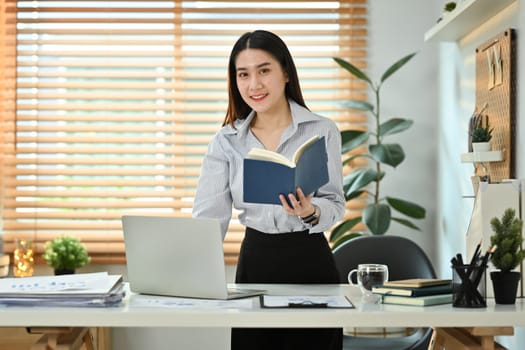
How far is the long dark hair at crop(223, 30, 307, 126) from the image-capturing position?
2482 mm

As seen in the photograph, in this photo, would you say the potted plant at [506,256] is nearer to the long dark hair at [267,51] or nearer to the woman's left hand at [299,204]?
the woman's left hand at [299,204]

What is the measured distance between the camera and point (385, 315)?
1.85m

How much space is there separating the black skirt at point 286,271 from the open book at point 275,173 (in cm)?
35

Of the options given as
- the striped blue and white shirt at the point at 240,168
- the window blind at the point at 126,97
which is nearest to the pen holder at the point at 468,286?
the striped blue and white shirt at the point at 240,168

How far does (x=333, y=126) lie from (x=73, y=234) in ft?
7.50

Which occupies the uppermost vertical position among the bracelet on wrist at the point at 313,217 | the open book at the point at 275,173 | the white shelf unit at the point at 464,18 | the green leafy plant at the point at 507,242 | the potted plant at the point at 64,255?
the white shelf unit at the point at 464,18

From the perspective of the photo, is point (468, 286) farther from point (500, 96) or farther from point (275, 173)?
point (500, 96)

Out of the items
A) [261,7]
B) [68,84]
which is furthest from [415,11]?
[68,84]

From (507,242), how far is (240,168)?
0.83 meters

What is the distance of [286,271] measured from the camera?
244 centimetres

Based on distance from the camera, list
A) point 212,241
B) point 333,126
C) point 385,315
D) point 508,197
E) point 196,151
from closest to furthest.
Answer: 1. point 385,315
2. point 212,241
3. point 508,197
4. point 333,126
5. point 196,151

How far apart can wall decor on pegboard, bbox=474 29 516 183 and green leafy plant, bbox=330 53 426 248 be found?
733mm

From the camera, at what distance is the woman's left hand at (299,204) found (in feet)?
6.85

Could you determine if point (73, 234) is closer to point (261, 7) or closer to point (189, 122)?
point (189, 122)
